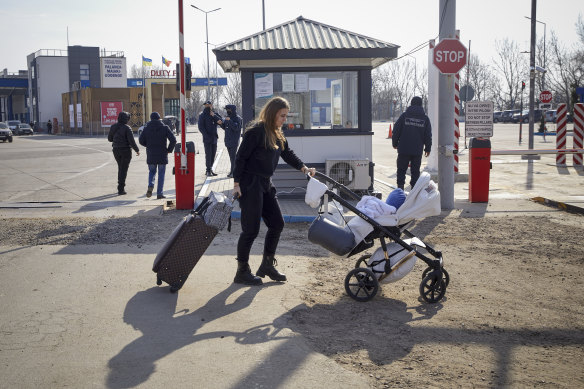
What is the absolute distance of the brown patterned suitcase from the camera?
6012mm

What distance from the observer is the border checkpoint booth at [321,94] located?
11.7 m

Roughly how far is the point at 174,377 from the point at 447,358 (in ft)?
6.23

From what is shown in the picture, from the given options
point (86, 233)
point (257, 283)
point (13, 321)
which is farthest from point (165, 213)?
point (13, 321)

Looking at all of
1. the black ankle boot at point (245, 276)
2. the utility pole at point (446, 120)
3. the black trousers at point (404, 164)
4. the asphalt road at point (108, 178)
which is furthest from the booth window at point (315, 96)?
the black ankle boot at point (245, 276)

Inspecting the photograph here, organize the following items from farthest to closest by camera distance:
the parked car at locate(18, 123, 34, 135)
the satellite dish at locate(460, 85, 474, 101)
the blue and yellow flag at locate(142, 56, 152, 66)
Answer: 1. the blue and yellow flag at locate(142, 56, 152, 66)
2. the parked car at locate(18, 123, 34, 135)
3. the satellite dish at locate(460, 85, 474, 101)

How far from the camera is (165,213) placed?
1105cm

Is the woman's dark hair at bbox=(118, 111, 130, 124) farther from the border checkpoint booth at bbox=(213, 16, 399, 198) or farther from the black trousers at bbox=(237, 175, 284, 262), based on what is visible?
the black trousers at bbox=(237, 175, 284, 262)

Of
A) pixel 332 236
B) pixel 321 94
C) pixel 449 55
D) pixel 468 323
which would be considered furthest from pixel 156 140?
pixel 468 323

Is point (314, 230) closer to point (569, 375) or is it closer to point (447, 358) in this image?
point (447, 358)

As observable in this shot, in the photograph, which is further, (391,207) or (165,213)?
(165,213)

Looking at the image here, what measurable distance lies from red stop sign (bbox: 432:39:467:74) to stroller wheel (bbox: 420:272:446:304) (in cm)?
637

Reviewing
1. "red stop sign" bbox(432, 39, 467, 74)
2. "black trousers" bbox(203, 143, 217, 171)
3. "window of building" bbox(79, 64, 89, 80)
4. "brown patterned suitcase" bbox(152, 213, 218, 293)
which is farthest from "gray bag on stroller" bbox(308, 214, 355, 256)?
"window of building" bbox(79, 64, 89, 80)

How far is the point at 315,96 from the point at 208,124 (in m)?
5.28

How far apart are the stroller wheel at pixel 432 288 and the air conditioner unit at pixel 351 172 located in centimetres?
590
